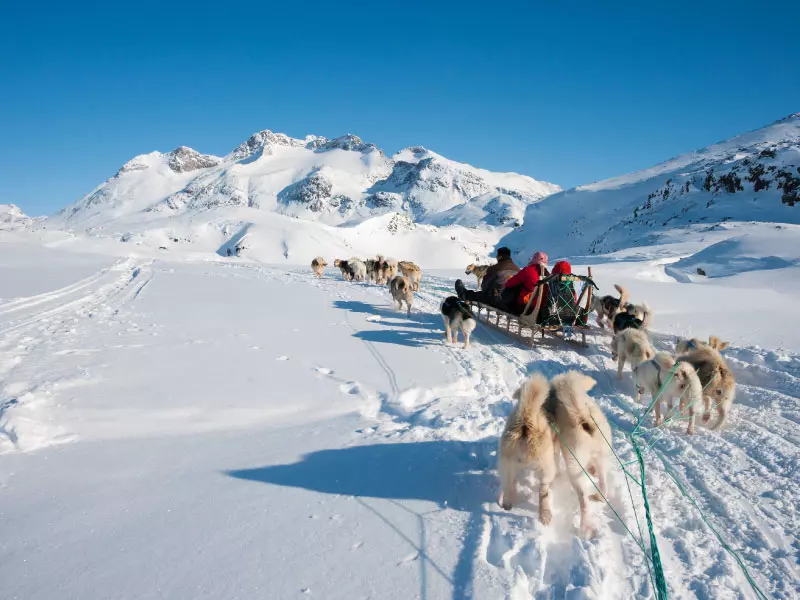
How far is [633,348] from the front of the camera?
5.24 meters

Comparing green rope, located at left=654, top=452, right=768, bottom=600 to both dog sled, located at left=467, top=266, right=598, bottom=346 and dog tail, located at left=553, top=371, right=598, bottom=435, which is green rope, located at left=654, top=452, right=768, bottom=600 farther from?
dog sled, located at left=467, top=266, right=598, bottom=346

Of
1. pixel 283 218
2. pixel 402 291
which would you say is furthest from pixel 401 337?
pixel 283 218

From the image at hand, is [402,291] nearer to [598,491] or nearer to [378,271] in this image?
[378,271]

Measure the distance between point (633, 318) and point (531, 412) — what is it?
462 centimetres

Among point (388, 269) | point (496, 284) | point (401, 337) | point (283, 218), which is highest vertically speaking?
point (283, 218)

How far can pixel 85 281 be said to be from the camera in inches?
576

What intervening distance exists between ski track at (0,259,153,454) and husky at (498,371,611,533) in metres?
3.23

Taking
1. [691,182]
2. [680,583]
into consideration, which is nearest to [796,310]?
[680,583]

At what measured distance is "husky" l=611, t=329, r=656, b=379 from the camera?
511cm

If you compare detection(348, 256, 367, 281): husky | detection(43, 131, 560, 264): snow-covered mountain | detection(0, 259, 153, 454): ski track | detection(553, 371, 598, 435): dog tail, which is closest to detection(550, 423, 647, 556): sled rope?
detection(553, 371, 598, 435): dog tail

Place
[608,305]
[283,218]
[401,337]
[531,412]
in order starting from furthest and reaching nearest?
[283,218], [608,305], [401,337], [531,412]

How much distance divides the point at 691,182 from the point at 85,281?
63.7 metres

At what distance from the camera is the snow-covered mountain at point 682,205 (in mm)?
44656

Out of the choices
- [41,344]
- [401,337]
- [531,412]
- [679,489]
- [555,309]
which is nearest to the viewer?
[531,412]
